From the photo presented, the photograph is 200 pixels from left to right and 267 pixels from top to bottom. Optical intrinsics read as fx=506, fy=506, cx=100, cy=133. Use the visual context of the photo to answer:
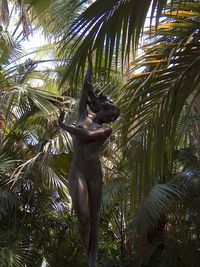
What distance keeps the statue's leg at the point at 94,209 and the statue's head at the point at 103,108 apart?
1.40 ft

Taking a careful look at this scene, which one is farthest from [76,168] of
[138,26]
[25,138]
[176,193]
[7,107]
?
[25,138]

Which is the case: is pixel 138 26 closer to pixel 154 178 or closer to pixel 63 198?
pixel 154 178

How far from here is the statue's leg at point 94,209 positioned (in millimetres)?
3156

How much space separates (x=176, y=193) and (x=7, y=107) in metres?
2.68

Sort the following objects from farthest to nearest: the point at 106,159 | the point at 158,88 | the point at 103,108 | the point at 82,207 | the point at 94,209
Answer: the point at 106,159 → the point at 158,88 → the point at 103,108 → the point at 94,209 → the point at 82,207

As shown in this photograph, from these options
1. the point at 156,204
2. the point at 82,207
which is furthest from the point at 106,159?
the point at 82,207

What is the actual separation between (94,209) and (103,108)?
0.70 metres

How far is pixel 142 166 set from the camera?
4137mm

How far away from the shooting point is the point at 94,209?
10.5ft

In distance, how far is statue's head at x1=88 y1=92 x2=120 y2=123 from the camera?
341 centimetres

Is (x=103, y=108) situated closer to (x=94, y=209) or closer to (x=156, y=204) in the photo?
(x=94, y=209)

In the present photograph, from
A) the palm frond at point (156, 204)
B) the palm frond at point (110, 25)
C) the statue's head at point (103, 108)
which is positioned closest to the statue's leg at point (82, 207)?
the statue's head at point (103, 108)

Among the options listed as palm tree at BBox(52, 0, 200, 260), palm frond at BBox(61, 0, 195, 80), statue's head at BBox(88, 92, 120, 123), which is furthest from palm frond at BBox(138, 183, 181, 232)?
palm frond at BBox(61, 0, 195, 80)

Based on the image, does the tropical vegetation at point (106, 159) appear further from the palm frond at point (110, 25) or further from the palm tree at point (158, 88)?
the palm frond at point (110, 25)
